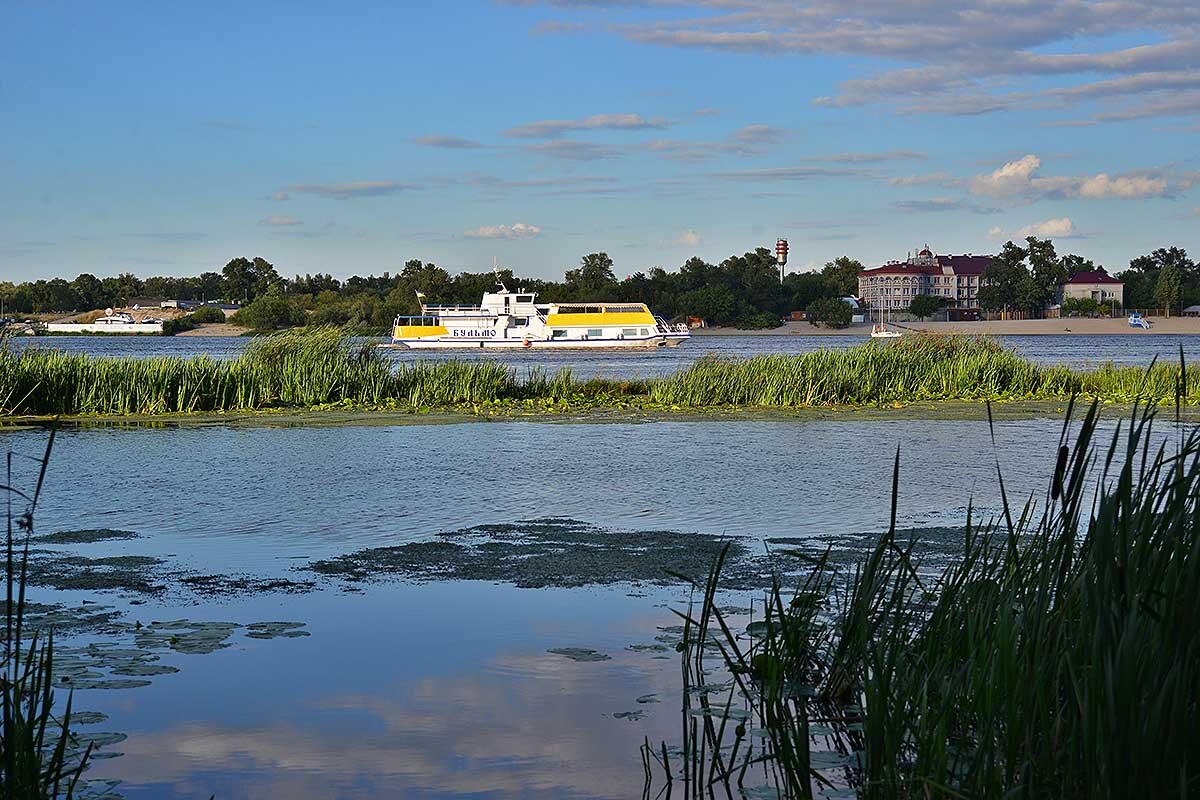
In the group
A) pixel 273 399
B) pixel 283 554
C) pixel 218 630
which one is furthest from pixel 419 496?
pixel 273 399

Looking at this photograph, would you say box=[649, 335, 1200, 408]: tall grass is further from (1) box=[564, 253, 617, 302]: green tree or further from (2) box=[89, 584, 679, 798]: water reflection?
(1) box=[564, 253, 617, 302]: green tree

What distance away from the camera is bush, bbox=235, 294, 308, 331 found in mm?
113438

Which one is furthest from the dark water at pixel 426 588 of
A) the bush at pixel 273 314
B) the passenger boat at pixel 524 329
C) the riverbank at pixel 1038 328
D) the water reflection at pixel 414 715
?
the riverbank at pixel 1038 328

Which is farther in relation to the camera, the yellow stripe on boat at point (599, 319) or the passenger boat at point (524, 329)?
the yellow stripe on boat at point (599, 319)

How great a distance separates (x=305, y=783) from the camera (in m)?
5.20

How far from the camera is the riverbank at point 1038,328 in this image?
12069 centimetres

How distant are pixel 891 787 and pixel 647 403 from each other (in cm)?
2180

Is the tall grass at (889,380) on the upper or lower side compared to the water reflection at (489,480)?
upper

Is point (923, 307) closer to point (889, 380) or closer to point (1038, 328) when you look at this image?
point (1038, 328)

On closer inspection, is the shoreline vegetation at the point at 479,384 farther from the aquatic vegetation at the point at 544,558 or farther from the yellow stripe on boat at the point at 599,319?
the yellow stripe on boat at the point at 599,319

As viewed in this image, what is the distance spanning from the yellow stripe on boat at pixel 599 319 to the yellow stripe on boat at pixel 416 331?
693 centimetres

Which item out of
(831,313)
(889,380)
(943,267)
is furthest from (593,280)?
(889,380)

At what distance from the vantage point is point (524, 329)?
82.6 meters

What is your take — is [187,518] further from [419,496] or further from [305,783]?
[305,783]
